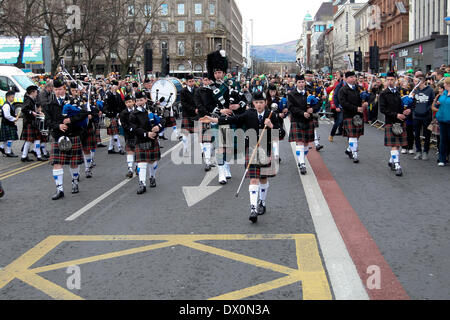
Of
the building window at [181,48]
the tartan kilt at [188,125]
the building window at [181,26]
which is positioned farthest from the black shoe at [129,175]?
the building window at [181,26]

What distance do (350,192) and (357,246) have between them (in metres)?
3.03

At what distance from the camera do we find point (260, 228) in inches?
260

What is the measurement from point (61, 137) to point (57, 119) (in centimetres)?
35

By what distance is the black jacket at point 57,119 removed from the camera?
9039 millimetres

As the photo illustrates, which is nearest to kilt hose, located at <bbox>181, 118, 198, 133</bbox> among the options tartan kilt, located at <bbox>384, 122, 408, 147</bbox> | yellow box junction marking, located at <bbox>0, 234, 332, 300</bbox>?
tartan kilt, located at <bbox>384, 122, 408, 147</bbox>

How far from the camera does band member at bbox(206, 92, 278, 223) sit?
6.90m

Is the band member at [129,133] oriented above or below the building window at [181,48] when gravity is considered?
below

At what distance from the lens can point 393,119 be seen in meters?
10.6

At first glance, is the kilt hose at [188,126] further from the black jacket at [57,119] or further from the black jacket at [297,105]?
the black jacket at [57,119]

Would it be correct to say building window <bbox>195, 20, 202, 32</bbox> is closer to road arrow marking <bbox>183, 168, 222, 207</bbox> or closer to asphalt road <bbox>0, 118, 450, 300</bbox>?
asphalt road <bbox>0, 118, 450, 300</bbox>

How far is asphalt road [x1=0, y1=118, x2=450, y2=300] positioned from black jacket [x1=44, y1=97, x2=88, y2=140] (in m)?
1.05

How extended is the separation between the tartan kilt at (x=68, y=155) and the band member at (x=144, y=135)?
98cm
